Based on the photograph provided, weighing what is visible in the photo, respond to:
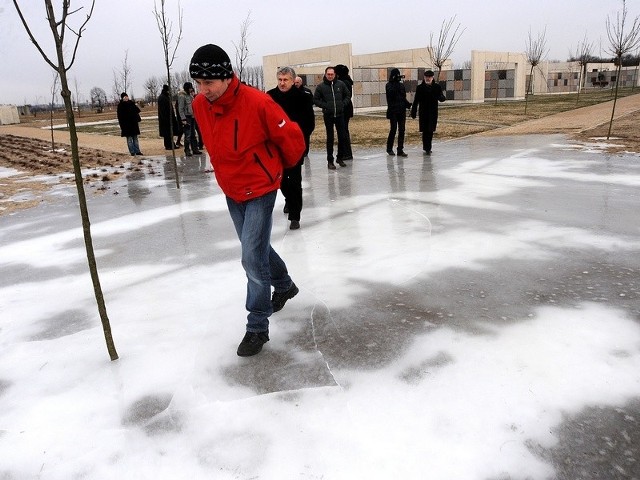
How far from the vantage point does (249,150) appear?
287cm

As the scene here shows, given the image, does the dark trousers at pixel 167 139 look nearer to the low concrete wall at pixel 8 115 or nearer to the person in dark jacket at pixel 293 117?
the person in dark jacket at pixel 293 117

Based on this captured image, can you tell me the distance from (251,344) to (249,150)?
1136 mm

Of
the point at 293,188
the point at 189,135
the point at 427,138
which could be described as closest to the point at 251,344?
the point at 293,188

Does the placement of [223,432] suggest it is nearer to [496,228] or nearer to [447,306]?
[447,306]

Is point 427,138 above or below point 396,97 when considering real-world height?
below

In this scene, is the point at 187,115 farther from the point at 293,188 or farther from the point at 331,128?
the point at 293,188

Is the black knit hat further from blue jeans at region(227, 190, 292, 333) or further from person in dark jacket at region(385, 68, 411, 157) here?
person in dark jacket at region(385, 68, 411, 157)

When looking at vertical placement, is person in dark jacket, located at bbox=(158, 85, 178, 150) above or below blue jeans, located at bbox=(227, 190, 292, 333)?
above

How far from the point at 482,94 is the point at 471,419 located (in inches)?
1600

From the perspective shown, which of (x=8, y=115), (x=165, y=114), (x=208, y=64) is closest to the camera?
(x=208, y=64)

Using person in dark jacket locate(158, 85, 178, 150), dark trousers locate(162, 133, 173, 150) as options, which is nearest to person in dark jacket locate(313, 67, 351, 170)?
person in dark jacket locate(158, 85, 178, 150)

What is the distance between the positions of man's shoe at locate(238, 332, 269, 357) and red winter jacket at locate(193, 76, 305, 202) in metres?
0.81

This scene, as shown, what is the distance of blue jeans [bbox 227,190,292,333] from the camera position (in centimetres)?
299

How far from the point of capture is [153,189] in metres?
8.73
